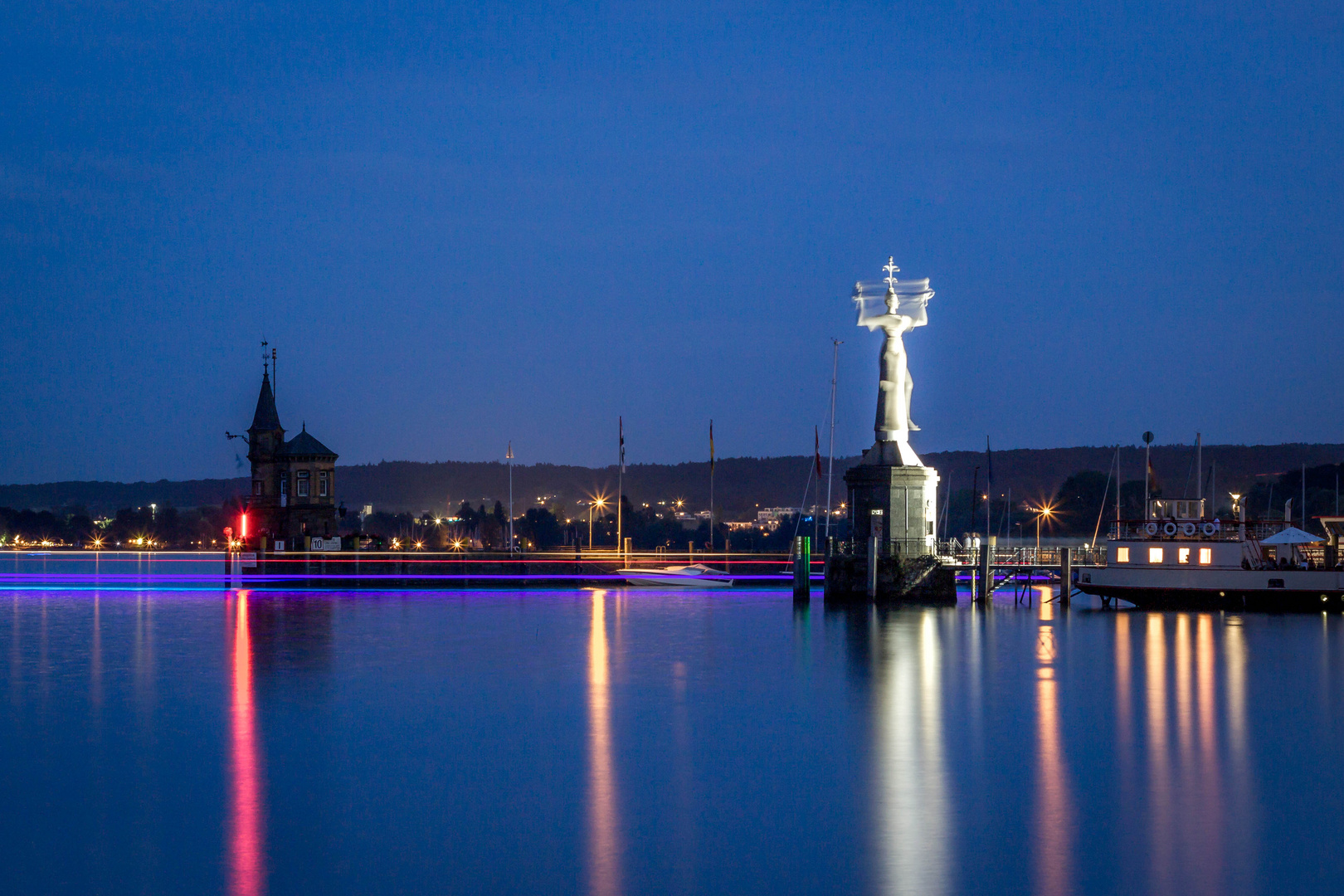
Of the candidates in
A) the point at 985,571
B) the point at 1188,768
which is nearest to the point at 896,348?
the point at 985,571

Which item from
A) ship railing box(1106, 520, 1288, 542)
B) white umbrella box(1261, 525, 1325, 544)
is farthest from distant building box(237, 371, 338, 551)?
white umbrella box(1261, 525, 1325, 544)

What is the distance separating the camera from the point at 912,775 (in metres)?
24.2

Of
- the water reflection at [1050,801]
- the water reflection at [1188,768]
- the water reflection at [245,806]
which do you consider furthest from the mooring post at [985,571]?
the water reflection at [245,806]

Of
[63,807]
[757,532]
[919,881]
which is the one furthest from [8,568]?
[919,881]

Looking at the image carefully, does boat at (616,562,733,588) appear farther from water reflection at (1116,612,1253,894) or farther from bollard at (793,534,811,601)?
water reflection at (1116,612,1253,894)

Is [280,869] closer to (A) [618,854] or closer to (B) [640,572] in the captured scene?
(A) [618,854]

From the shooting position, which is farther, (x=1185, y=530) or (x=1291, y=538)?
(x=1291, y=538)

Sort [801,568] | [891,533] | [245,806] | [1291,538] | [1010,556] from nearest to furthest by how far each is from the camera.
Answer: [245,806]
[891,533]
[1291,538]
[801,568]
[1010,556]

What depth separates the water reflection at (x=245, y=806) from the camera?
1741 cm

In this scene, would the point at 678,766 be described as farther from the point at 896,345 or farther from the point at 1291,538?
the point at 1291,538

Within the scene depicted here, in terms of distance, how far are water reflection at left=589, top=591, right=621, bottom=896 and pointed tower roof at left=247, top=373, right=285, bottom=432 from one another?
51388 millimetres

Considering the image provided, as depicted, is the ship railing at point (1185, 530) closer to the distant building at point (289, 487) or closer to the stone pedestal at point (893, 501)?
the stone pedestal at point (893, 501)

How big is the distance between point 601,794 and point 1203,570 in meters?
44.8

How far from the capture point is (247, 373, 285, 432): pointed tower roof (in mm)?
86562
